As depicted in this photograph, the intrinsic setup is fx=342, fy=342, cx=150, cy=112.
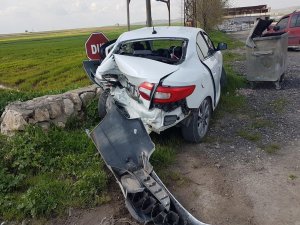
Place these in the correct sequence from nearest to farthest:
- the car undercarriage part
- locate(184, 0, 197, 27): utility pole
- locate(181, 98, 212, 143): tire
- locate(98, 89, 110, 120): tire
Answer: the car undercarriage part → locate(181, 98, 212, 143): tire → locate(98, 89, 110, 120): tire → locate(184, 0, 197, 27): utility pole

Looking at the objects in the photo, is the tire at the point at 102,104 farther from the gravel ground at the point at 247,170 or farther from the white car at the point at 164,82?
the gravel ground at the point at 247,170

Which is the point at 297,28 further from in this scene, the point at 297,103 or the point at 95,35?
the point at 95,35

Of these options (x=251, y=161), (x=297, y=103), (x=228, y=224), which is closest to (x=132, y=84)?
(x=251, y=161)

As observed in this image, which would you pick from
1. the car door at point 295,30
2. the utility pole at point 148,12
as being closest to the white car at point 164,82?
the utility pole at point 148,12

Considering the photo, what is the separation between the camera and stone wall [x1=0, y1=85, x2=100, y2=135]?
5379mm

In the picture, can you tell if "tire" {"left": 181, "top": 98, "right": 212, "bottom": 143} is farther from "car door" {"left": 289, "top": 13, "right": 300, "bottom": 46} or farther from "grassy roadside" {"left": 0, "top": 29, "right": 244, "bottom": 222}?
"car door" {"left": 289, "top": 13, "right": 300, "bottom": 46}

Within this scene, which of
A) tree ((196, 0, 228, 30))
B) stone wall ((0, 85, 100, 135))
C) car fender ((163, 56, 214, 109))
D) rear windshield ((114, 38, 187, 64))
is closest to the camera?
car fender ((163, 56, 214, 109))

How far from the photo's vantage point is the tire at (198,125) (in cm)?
509

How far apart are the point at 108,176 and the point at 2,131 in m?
2.26

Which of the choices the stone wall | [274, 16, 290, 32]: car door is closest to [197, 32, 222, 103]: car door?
the stone wall

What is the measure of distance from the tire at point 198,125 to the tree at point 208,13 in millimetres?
33313

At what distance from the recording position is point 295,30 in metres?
15.5

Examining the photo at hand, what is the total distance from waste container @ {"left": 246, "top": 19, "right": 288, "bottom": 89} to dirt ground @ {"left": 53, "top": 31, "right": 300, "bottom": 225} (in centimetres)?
192

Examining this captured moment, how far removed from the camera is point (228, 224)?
343 cm
